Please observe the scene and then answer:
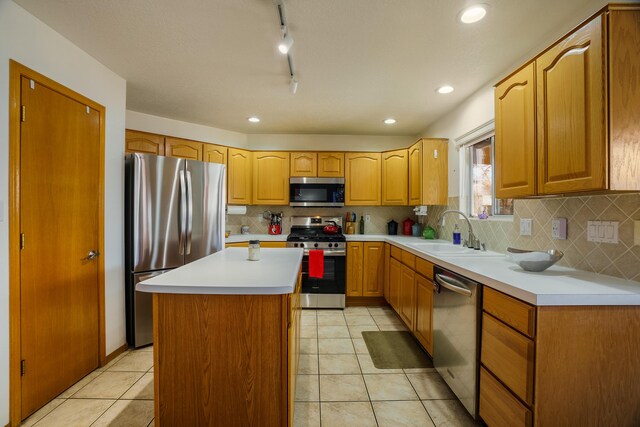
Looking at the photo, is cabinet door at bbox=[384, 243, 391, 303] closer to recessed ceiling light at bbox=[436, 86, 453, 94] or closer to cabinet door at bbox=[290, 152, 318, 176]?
cabinet door at bbox=[290, 152, 318, 176]

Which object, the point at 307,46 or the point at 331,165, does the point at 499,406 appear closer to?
the point at 307,46

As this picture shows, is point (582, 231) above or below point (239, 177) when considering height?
below

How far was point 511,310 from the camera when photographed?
1.21 metres

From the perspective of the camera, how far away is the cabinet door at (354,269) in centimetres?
343

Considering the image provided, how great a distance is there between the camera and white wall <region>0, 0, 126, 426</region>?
4.72 feet

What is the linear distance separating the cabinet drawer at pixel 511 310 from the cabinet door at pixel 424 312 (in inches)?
28.1

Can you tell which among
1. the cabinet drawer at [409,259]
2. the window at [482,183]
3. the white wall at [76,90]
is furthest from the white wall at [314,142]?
the cabinet drawer at [409,259]

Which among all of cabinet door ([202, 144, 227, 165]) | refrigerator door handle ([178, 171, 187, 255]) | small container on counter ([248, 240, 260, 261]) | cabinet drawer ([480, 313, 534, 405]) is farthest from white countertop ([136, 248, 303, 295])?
cabinet door ([202, 144, 227, 165])

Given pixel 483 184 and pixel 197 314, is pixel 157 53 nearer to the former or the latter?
pixel 197 314

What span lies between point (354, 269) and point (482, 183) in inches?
68.4

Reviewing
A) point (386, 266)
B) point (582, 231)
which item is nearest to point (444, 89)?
point (582, 231)

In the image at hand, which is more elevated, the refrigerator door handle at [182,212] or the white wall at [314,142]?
the white wall at [314,142]

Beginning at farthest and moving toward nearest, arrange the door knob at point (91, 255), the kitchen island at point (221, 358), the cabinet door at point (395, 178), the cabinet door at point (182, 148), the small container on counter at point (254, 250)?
1. the cabinet door at point (395, 178)
2. the cabinet door at point (182, 148)
3. the door knob at point (91, 255)
4. the small container on counter at point (254, 250)
5. the kitchen island at point (221, 358)

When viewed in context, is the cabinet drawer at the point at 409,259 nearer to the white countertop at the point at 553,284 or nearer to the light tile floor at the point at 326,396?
the white countertop at the point at 553,284
